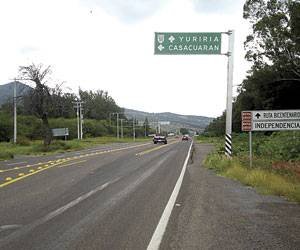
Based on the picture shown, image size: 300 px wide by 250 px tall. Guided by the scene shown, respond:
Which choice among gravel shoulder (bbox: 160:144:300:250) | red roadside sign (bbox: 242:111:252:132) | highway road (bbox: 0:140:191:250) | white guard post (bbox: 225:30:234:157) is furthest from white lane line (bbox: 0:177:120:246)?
white guard post (bbox: 225:30:234:157)

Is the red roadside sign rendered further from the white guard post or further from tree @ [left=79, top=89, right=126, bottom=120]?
tree @ [left=79, top=89, right=126, bottom=120]

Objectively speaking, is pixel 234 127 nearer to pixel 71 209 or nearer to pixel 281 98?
pixel 281 98

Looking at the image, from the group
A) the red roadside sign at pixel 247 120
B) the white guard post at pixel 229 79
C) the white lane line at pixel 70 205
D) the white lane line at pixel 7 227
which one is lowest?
the white lane line at pixel 70 205

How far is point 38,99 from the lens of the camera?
54281mm

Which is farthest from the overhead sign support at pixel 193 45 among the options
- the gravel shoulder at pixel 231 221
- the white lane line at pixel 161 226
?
the white lane line at pixel 161 226

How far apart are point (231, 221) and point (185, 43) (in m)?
18.6

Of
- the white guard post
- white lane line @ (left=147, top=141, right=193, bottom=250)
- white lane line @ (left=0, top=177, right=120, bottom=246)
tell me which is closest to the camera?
white lane line @ (left=147, top=141, right=193, bottom=250)

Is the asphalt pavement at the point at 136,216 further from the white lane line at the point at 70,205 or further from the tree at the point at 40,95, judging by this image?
the tree at the point at 40,95

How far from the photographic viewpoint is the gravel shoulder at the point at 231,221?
810cm

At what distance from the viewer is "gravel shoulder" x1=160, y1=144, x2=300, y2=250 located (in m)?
8.10

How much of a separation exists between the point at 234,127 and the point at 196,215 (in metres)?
107

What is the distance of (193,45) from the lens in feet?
90.8

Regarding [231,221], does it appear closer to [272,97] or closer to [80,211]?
[80,211]

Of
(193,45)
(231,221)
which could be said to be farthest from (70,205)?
(193,45)
